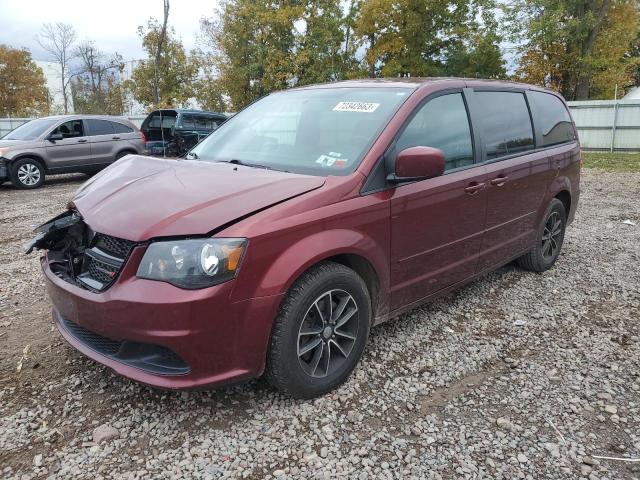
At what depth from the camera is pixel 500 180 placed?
151 inches

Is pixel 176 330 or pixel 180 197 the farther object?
pixel 180 197

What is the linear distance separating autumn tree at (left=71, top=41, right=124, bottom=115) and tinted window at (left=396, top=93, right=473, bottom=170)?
3858 cm

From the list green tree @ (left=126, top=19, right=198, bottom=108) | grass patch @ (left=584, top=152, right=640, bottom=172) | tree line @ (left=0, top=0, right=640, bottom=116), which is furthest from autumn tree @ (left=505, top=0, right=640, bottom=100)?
green tree @ (left=126, top=19, right=198, bottom=108)

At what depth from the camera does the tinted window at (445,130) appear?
3.19 m

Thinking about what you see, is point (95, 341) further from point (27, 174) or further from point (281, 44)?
point (281, 44)

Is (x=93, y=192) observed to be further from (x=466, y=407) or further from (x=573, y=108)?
(x=573, y=108)

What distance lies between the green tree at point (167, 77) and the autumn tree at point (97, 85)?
24.9 ft

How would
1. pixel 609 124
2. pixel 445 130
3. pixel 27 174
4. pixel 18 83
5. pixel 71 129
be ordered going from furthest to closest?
pixel 18 83
pixel 609 124
pixel 71 129
pixel 27 174
pixel 445 130

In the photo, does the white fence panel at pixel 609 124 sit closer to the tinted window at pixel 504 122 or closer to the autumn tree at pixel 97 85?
the tinted window at pixel 504 122

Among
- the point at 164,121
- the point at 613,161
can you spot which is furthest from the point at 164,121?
the point at 613,161

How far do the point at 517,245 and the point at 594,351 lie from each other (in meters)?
1.21

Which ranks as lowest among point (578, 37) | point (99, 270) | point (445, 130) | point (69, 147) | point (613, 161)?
point (613, 161)

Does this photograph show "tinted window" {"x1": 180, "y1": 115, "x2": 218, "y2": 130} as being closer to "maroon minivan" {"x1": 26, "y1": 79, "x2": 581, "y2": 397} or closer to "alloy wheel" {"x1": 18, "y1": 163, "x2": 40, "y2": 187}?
"alloy wheel" {"x1": 18, "y1": 163, "x2": 40, "y2": 187}

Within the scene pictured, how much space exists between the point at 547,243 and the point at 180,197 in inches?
148
